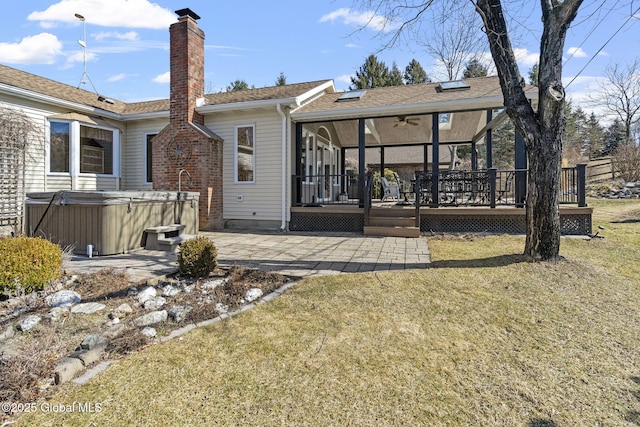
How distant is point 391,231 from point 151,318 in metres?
5.77

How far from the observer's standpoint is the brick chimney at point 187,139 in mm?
9023

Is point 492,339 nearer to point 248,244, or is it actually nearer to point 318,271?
point 318,271

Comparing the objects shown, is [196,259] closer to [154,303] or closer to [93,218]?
[154,303]

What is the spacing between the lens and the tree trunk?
4809mm

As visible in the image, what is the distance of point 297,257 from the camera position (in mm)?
5633

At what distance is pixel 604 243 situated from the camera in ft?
21.6

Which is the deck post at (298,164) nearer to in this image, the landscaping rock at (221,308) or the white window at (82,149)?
the white window at (82,149)

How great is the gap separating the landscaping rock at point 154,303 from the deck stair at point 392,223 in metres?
5.34

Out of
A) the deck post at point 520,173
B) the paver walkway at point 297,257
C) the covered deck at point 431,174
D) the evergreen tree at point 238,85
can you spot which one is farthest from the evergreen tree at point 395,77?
the paver walkway at point 297,257

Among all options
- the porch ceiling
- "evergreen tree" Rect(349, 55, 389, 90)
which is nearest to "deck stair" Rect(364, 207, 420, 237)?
the porch ceiling

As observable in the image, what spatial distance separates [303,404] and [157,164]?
29.2ft

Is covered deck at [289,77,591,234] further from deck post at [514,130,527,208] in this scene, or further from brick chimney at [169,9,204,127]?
brick chimney at [169,9,204,127]

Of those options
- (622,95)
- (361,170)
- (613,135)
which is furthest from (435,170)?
(613,135)

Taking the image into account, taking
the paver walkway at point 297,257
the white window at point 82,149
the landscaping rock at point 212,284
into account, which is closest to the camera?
the landscaping rock at point 212,284
